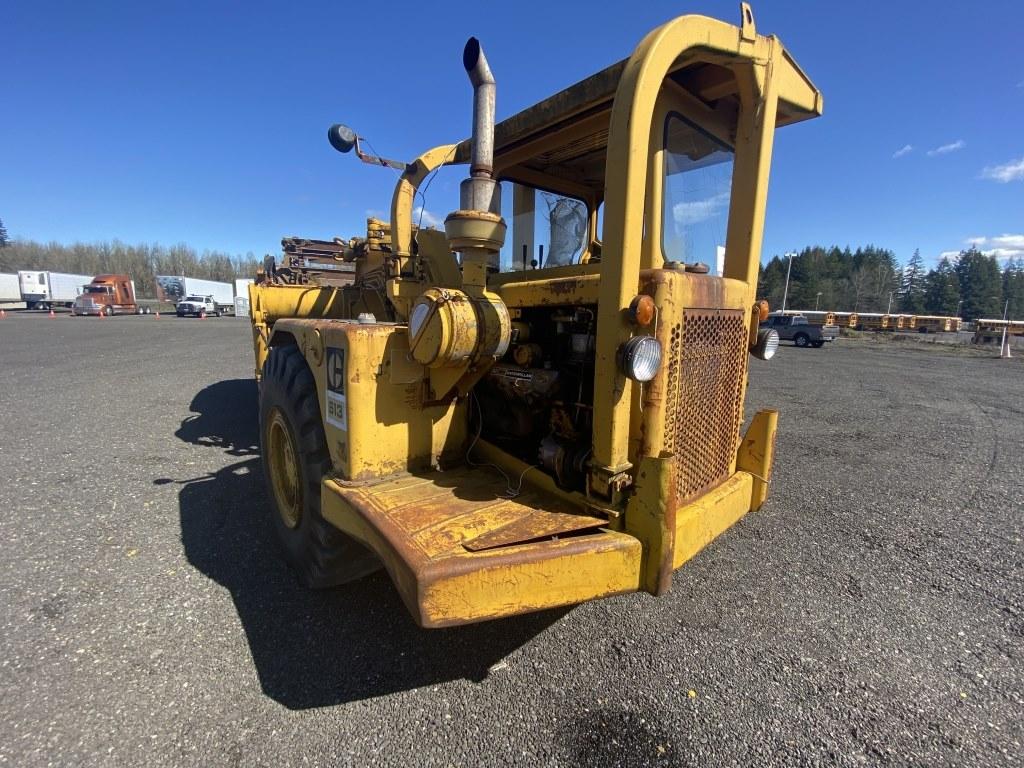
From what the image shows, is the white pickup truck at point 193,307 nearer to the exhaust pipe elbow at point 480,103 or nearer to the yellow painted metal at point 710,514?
the exhaust pipe elbow at point 480,103

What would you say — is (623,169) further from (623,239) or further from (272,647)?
(272,647)

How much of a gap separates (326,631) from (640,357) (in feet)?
6.87

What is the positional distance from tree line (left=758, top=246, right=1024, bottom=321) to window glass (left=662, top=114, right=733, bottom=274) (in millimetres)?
73122

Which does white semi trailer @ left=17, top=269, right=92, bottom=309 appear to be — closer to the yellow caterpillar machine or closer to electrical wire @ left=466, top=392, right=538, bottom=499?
the yellow caterpillar machine

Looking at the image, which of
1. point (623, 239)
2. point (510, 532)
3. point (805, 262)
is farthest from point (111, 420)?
point (805, 262)

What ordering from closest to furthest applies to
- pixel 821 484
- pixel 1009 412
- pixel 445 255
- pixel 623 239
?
pixel 623 239 < pixel 445 255 < pixel 821 484 < pixel 1009 412

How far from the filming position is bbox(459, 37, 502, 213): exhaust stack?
7.09 ft

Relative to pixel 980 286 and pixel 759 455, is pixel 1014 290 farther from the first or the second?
pixel 759 455

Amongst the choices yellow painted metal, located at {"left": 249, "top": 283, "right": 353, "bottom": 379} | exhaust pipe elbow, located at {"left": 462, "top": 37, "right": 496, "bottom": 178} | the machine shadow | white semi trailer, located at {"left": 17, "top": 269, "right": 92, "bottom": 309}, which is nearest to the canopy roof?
exhaust pipe elbow, located at {"left": 462, "top": 37, "right": 496, "bottom": 178}

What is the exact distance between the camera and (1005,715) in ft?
6.86

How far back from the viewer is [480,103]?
220 cm

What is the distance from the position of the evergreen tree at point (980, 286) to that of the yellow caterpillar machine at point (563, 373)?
306 ft

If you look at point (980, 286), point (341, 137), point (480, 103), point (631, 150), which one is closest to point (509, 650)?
point (631, 150)

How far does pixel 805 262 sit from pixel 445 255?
278 ft
